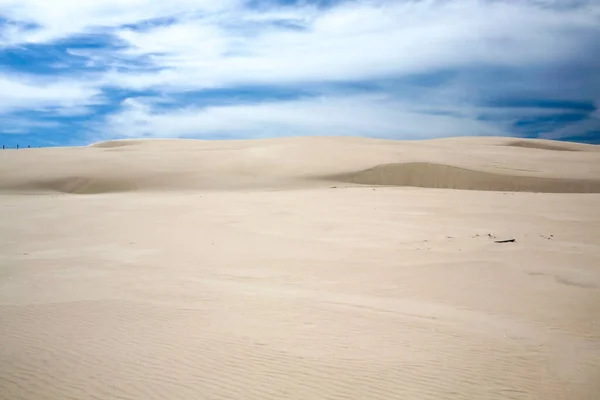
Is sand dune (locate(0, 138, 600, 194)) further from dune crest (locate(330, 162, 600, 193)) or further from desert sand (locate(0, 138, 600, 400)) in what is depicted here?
desert sand (locate(0, 138, 600, 400))

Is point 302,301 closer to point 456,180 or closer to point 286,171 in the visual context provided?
point 456,180

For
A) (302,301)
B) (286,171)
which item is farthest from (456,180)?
(302,301)

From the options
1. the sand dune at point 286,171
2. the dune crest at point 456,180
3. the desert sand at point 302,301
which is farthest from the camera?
the sand dune at point 286,171

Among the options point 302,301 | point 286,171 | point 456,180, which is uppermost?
point 286,171

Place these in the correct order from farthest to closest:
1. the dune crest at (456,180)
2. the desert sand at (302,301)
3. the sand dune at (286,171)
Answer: the sand dune at (286,171)
the dune crest at (456,180)
the desert sand at (302,301)

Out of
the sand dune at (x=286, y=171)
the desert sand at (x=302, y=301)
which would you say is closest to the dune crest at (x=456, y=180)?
the sand dune at (x=286, y=171)

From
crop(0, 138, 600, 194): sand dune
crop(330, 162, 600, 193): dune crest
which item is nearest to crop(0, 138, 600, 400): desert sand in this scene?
crop(330, 162, 600, 193): dune crest

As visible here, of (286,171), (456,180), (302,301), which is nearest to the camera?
(302,301)

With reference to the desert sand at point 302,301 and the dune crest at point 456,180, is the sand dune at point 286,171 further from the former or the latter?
the desert sand at point 302,301

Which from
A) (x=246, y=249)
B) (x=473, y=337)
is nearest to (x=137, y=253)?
(x=246, y=249)

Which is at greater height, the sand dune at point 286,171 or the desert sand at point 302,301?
the sand dune at point 286,171

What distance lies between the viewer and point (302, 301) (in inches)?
195

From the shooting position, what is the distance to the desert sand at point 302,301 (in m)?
3.35

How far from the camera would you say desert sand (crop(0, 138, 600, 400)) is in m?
3.35
